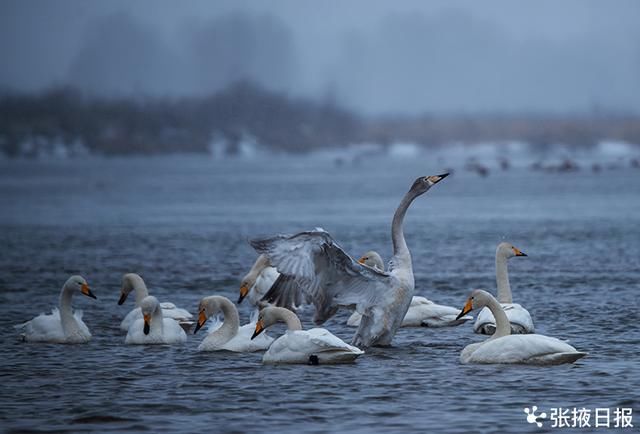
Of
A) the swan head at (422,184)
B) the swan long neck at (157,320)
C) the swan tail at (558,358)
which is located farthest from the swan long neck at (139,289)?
the swan tail at (558,358)

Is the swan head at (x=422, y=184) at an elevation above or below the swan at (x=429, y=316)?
above

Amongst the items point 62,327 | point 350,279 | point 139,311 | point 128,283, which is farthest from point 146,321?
point 128,283

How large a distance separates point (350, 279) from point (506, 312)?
157 centimetres

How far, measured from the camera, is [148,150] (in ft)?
391

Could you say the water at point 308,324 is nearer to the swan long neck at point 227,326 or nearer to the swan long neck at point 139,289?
the swan long neck at point 227,326

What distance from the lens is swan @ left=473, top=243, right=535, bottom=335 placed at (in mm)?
13375

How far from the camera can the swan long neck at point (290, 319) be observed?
496 inches

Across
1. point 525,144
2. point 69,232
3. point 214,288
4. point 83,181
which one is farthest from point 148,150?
point 214,288

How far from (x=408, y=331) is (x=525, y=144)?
122m

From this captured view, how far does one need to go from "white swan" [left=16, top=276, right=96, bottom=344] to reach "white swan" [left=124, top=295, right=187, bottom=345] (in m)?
0.53

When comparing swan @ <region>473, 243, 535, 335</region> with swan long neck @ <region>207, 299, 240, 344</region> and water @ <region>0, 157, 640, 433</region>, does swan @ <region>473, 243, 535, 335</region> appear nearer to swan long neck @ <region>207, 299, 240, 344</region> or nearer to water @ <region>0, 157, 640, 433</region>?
water @ <region>0, 157, 640, 433</region>

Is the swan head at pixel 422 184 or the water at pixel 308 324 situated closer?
the water at pixel 308 324

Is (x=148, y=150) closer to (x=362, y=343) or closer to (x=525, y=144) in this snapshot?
(x=525, y=144)

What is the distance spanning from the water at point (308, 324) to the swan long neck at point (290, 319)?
503mm
